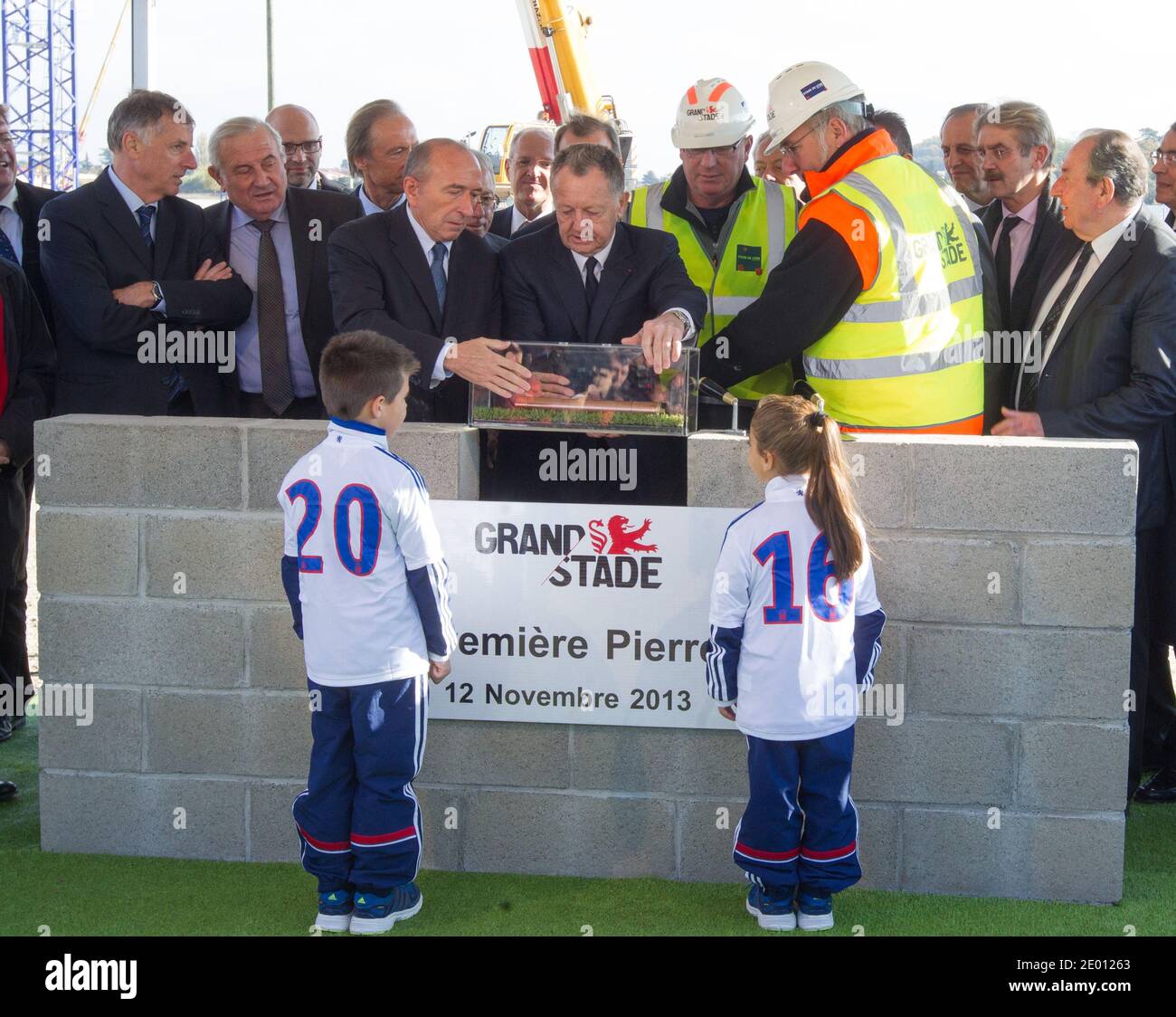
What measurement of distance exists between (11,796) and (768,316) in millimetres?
2938

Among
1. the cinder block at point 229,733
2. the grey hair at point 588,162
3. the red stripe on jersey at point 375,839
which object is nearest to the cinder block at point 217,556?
the cinder block at point 229,733

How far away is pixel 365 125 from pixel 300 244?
3.26 ft

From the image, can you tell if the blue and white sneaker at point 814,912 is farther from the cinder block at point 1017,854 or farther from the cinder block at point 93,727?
the cinder block at point 93,727

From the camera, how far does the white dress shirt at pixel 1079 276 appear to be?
14.2ft

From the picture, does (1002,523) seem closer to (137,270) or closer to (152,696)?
(152,696)

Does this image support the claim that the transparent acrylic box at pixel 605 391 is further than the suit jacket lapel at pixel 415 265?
No

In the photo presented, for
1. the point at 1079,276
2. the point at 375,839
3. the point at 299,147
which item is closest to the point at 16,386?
the point at 299,147

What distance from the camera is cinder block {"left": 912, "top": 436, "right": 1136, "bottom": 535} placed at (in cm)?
365

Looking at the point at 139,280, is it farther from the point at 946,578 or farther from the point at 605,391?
the point at 946,578

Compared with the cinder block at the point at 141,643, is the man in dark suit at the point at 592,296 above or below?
above

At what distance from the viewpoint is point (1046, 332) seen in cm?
452

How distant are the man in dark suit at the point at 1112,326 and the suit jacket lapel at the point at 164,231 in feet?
9.09

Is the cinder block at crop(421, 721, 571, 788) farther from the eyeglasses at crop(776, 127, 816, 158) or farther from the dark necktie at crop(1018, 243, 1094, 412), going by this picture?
the dark necktie at crop(1018, 243, 1094, 412)

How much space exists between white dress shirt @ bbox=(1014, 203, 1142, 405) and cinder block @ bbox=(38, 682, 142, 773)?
302 centimetres
